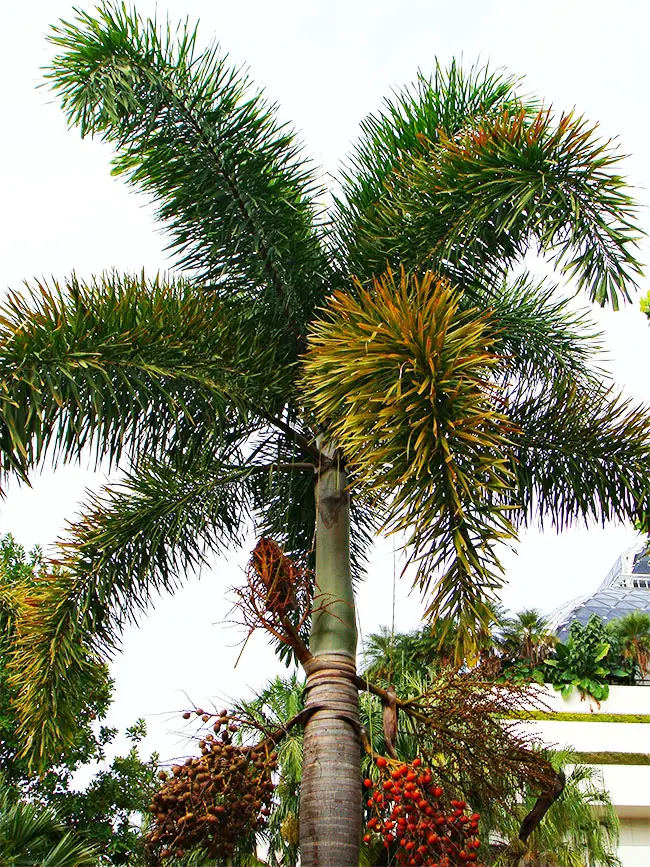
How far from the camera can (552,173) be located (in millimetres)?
5891

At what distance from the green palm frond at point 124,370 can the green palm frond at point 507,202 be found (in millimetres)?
1310

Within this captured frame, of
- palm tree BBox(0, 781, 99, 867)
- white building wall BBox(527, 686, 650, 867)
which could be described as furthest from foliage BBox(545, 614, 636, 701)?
palm tree BBox(0, 781, 99, 867)

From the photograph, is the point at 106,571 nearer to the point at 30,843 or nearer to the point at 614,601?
the point at 30,843

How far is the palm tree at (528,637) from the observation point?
100 feet

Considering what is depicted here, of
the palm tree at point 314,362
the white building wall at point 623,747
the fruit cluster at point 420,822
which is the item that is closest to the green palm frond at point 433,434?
the palm tree at point 314,362

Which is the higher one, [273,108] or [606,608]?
[606,608]

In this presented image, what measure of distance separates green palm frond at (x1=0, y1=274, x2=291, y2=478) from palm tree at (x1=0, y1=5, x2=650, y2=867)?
0.02 meters

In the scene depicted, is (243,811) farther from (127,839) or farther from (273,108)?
(127,839)

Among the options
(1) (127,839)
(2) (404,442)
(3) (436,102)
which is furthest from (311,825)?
(1) (127,839)

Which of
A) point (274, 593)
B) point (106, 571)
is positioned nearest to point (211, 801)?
point (274, 593)

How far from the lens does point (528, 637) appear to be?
3139 cm

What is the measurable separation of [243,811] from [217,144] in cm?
450

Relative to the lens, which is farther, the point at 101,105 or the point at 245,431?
the point at 245,431

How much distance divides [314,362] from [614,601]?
45390 millimetres
